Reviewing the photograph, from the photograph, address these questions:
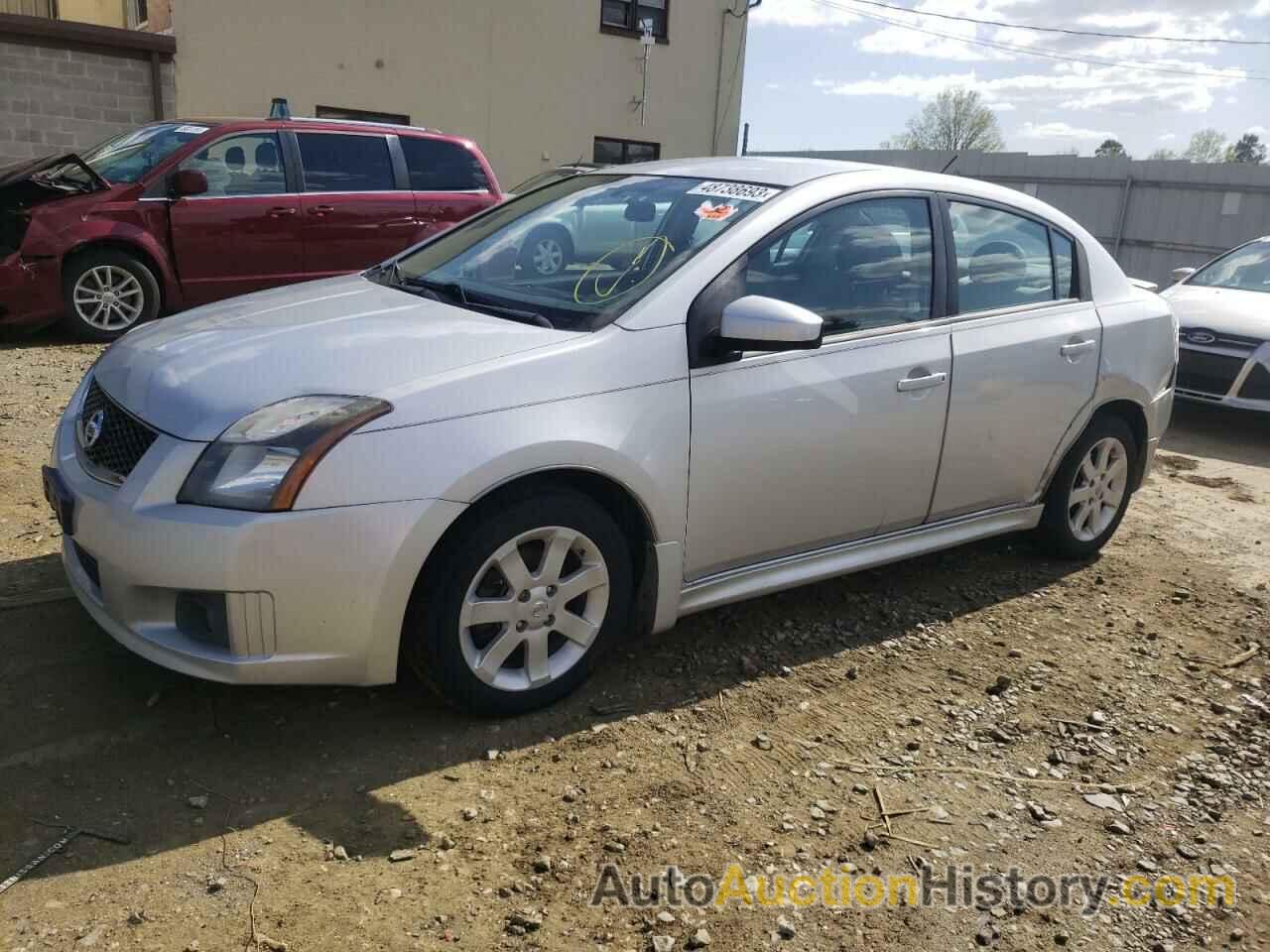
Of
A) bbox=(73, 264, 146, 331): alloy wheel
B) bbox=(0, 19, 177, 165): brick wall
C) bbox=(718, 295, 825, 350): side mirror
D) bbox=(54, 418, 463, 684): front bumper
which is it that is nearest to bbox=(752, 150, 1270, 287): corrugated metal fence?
bbox=(0, 19, 177, 165): brick wall

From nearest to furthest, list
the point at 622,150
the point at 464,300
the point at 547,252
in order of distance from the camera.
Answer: the point at 464,300, the point at 547,252, the point at 622,150

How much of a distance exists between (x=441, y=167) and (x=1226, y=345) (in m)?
6.71

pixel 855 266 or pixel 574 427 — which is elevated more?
pixel 855 266

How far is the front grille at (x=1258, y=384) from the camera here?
27.5ft

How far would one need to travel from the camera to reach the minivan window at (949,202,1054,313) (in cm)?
433

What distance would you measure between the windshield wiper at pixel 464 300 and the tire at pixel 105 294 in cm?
497

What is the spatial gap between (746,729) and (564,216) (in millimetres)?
2057

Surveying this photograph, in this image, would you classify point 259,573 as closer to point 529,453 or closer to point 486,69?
point 529,453

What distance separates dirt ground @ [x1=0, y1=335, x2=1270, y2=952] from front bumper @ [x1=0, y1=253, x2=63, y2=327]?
12.9 feet

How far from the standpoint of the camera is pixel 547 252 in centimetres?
405

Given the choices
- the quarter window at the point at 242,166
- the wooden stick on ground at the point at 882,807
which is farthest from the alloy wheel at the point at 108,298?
the wooden stick on ground at the point at 882,807

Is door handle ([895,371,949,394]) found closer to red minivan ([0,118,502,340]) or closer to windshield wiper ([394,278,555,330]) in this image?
windshield wiper ([394,278,555,330])

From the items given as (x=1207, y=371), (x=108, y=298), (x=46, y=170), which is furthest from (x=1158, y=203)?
(x=46, y=170)

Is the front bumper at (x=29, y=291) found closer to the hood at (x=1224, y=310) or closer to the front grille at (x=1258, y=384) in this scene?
the hood at (x=1224, y=310)
